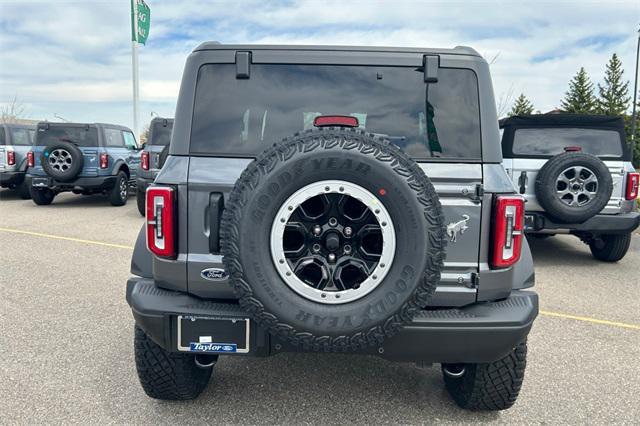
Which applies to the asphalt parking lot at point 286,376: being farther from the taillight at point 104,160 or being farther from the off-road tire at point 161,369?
the taillight at point 104,160

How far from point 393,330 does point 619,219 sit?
17.1ft

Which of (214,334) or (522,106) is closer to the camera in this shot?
(214,334)

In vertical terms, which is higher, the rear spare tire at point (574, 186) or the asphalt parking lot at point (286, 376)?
the rear spare tire at point (574, 186)

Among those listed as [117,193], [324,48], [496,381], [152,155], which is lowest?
[496,381]

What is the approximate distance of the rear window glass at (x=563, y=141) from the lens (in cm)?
624

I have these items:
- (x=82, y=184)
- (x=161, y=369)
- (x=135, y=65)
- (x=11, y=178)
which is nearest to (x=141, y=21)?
(x=135, y=65)

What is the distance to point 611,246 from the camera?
659cm

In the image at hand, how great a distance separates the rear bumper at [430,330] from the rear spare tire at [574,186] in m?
3.82

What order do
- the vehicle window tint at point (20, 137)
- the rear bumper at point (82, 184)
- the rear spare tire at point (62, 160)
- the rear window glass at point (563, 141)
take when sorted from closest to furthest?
the rear window glass at point (563, 141) → the rear spare tire at point (62, 160) → the rear bumper at point (82, 184) → the vehicle window tint at point (20, 137)

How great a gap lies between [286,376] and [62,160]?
9.72m

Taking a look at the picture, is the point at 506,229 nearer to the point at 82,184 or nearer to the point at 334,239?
the point at 334,239

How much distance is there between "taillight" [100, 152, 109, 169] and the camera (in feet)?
36.7

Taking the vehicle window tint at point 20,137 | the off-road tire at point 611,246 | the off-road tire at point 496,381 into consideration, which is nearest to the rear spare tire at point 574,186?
the off-road tire at point 611,246

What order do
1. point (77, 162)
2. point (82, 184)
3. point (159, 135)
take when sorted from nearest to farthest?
point (159, 135) < point (77, 162) < point (82, 184)
